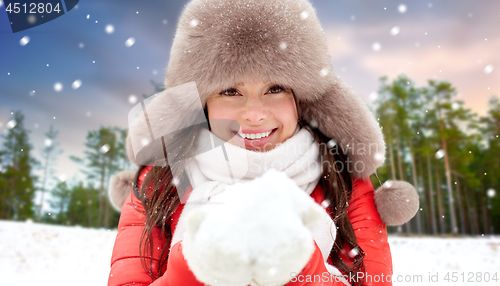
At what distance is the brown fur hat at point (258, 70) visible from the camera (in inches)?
65.0

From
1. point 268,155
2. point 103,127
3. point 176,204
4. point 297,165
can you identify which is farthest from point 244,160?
point 103,127

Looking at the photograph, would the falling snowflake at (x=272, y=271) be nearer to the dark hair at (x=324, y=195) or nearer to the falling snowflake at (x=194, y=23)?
the dark hair at (x=324, y=195)

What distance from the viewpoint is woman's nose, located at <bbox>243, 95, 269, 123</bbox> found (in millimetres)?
1666

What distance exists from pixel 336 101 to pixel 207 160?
0.99 metres

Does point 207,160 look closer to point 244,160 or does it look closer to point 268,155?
point 244,160

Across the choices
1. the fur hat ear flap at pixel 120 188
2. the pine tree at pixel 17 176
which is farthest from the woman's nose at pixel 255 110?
the pine tree at pixel 17 176

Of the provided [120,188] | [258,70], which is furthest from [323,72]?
[120,188]

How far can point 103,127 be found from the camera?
19.8m

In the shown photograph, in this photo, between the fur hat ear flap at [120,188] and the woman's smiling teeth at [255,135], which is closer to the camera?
the woman's smiling teeth at [255,135]

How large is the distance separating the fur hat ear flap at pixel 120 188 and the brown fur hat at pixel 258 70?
34 cm

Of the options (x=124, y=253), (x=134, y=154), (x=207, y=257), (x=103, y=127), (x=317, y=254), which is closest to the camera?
(x=207, y=257)

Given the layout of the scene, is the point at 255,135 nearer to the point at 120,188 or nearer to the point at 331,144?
the point at 331,144

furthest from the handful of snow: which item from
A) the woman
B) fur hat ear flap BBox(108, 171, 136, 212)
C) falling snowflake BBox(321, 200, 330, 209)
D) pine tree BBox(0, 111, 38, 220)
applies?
pine tree BBox(0, 111, 38, 220)

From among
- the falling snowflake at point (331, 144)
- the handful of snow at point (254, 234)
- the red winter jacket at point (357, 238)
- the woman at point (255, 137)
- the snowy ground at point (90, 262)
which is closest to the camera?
the handful of snow at point (254, 234)
